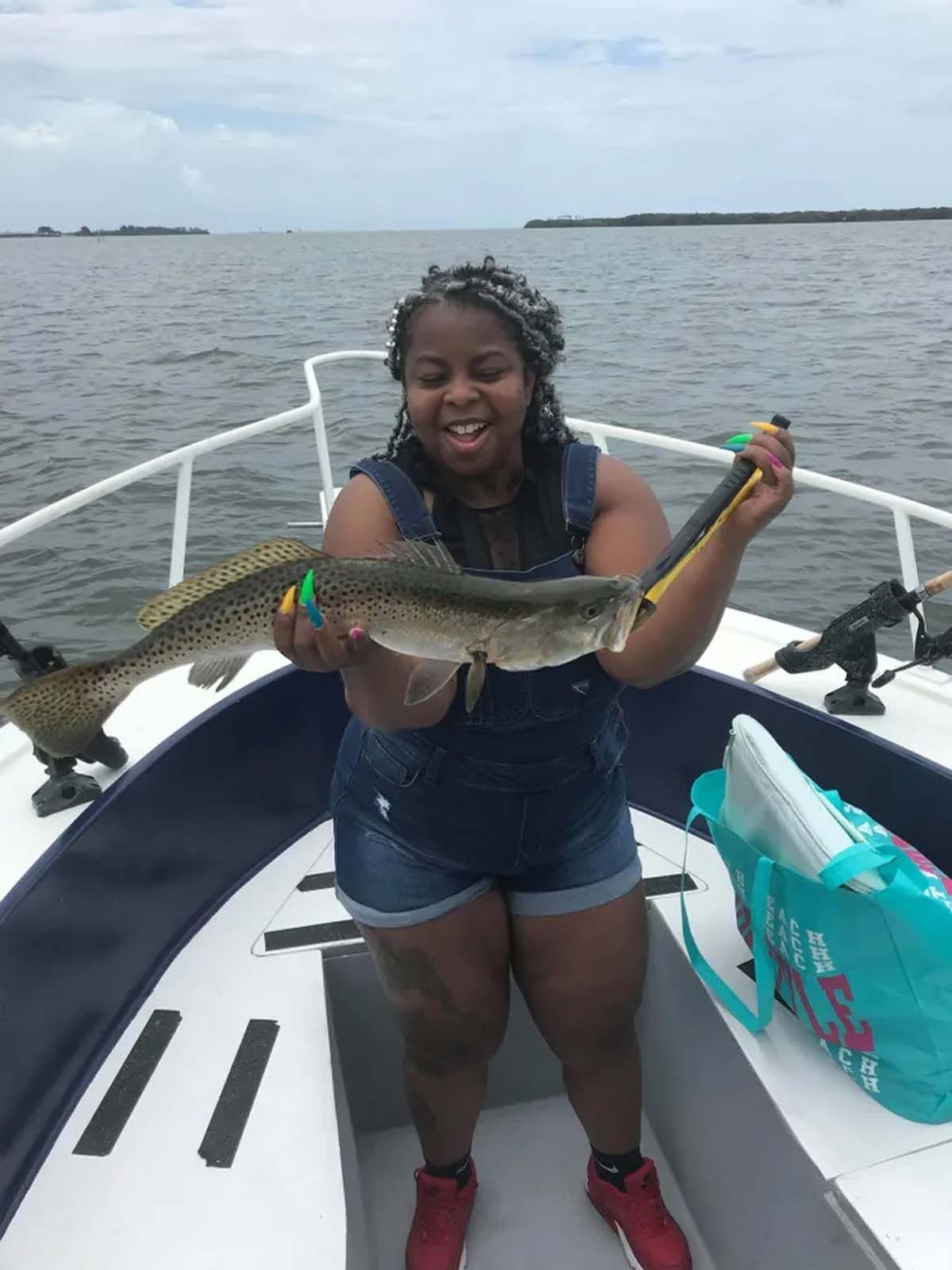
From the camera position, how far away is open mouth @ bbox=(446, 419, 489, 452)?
2383 millimetres

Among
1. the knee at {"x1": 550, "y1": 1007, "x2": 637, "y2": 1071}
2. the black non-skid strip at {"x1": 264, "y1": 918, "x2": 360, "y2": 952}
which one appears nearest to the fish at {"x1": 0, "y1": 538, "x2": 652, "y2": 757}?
the knee at {"x1": 550, "y1": 1007, "x2": 637, "y2": 1071}

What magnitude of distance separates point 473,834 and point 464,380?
3.76ft

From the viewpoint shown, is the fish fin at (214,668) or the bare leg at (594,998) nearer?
the fish fin at (214,668)

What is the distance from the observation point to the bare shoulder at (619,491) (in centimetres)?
251

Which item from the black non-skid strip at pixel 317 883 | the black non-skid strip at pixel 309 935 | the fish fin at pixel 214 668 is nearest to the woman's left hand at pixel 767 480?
the fish fin at pixel 214 668

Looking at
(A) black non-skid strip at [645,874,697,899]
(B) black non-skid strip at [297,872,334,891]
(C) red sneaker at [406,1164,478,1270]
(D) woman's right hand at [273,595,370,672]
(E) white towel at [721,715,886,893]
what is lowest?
(C) red sneaker at [406,1164,478,1270]

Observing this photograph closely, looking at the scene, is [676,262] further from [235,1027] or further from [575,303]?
[235,1027]

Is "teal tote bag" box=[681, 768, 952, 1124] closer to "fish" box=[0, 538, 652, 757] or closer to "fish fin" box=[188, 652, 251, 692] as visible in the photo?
"fish" box=[0, 538, 652, 757]

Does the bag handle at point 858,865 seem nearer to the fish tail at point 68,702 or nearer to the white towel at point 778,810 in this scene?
the white towel at point 778,810

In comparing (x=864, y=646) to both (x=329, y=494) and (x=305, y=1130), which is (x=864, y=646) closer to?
(x=305, y=1130)

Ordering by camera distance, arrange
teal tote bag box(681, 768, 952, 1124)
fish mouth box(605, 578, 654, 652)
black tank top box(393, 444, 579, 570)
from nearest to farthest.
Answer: fish mouth box(605, 578, 654, 652) < teal tote bag box(681, 768, 952, 1124) < black tank top box(393, 444, 579, 570)

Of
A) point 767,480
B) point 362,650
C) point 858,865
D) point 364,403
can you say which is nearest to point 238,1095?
point 362,650

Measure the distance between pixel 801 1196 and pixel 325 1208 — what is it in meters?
1.24

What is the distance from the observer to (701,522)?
6.75ft
